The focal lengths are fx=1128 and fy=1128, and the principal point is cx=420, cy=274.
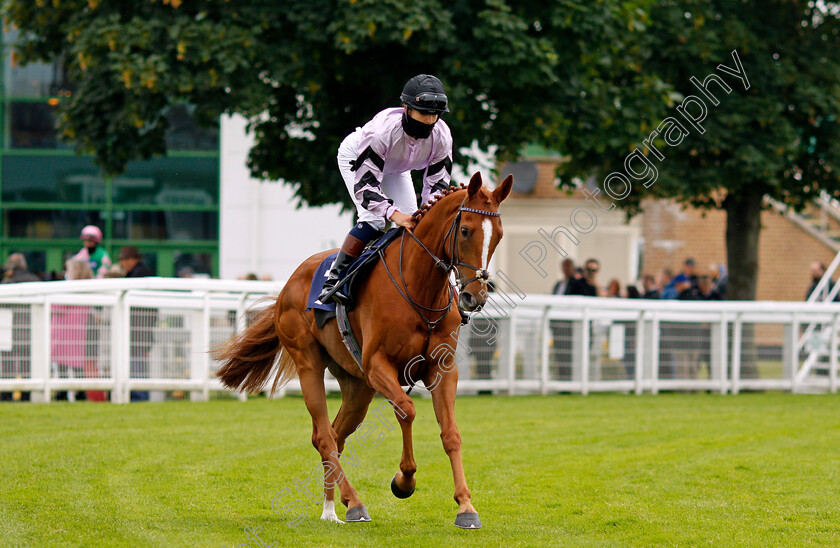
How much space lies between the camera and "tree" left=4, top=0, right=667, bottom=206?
1305 centimetres

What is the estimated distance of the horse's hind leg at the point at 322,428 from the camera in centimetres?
647

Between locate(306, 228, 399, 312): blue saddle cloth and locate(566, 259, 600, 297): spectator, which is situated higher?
locate(306, 228, 399, 312): blue saddle cloth

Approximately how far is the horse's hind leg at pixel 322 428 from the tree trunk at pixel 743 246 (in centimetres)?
1278

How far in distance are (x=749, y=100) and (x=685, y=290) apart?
3102 millimetres

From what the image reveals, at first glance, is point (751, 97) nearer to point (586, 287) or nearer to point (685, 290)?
point (685, 290)

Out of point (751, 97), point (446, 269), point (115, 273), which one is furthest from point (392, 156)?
point (751, 97)

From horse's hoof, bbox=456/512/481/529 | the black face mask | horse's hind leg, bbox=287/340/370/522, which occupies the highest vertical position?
the black face mask

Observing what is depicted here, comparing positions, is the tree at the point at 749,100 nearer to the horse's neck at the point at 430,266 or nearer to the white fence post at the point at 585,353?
the white fence post at the point at 585,353

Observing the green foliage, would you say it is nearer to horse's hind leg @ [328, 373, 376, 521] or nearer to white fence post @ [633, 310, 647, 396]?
white fence post @ [633, 310, 647, 396]

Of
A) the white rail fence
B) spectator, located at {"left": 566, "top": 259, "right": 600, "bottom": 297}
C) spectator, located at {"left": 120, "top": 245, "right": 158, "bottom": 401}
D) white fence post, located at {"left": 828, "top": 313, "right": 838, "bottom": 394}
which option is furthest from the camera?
white fence post, located at {"left": 828, "top": 313, "right": 838, "bottom": 394}

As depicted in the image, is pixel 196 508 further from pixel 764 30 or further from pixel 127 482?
pixel 764 30

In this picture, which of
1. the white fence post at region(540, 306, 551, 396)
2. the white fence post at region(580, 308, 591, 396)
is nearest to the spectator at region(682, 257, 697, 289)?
the white fence post at region(580, 308, 591, 396)

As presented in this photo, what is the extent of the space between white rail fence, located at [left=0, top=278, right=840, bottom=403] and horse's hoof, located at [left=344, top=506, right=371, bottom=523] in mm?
5522

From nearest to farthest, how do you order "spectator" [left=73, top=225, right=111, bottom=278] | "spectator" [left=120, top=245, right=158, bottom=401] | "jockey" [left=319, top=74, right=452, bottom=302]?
1. "jockey" [left=319, top=74, right=452, bottom=302]
2. "spectator" [left=120, top=245, right=158, bottom=401]
3. "spectator" [left=73, top=225, right=111, bottom=278]
